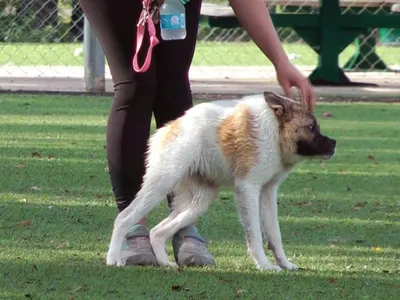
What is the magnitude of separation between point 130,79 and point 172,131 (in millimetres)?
289

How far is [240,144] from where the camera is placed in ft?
16.8

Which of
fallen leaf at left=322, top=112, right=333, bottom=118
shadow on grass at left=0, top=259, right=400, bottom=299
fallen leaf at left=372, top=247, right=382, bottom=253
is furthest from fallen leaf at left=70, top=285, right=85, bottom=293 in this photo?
fallen leaf at left=322, top=112, right=333, bottom=118

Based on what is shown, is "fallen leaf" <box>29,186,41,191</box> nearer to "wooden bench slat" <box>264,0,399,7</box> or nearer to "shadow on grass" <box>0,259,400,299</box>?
"shadow on grass" <box>0,259,400,299</box>

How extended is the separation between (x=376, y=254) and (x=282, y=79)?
101 centimetres

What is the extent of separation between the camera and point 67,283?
4.71 m

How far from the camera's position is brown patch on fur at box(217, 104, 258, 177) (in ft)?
16.7

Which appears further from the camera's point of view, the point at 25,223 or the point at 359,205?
the point at 359,205

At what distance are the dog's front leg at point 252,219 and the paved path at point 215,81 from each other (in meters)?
7.58

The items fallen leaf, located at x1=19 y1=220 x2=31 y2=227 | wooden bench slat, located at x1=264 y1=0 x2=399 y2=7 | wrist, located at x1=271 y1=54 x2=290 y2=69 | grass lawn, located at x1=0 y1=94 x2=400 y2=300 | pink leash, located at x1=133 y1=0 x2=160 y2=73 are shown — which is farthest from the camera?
wooden bench slat, located at x1=264 y1=0 x2=399 y2=7

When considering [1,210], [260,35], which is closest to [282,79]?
[260,35]

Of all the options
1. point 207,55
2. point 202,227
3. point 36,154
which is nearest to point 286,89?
point 202,227

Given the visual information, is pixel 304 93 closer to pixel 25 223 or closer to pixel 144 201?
pixel 144 201

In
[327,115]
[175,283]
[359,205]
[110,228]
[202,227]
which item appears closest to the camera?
[175,283]

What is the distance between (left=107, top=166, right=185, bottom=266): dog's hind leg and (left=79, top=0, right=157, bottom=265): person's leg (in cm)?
9
